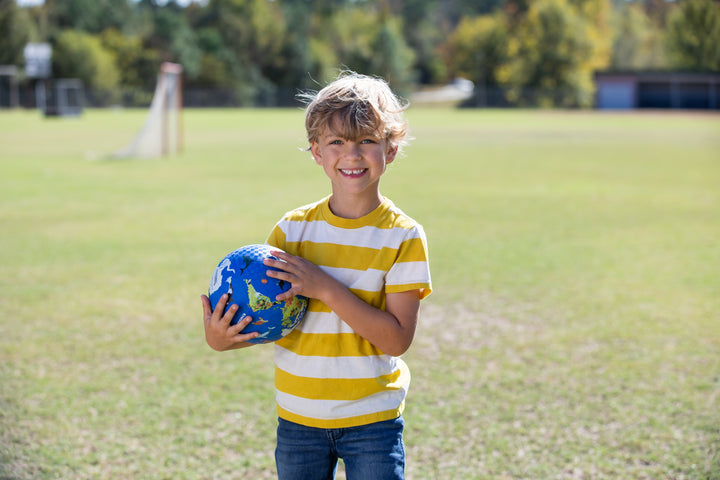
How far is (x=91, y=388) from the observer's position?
4508 millimetres

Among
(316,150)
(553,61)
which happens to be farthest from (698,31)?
(553,61)

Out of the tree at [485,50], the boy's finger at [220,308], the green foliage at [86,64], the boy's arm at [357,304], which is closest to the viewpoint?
the boy's arm at [357,304]

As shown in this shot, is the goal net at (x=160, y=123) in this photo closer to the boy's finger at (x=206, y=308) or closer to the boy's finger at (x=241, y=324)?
the boy's finger at (x=206, y=308)

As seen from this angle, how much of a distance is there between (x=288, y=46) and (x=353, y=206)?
8600cm

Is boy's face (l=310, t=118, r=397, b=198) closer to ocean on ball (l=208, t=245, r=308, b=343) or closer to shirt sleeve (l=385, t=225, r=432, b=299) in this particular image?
shirt sleeve (l=385, t=225, r=432, b=299)

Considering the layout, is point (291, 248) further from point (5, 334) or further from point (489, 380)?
point (5, 334)

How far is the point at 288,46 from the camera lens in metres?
84.8

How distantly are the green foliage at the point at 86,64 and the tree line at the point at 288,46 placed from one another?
0.34ft

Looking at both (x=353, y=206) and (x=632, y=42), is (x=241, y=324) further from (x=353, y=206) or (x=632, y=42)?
(x=632, y=42)

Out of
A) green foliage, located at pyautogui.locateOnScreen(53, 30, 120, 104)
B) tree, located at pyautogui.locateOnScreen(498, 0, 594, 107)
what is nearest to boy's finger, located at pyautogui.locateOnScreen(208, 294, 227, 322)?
tree, located at pyautogui.locateOnScreen(498, 0, 594, 107)

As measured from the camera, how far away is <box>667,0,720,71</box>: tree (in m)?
20.0

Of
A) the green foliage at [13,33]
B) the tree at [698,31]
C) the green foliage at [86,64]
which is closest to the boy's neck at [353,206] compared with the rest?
the tree at [698,31]

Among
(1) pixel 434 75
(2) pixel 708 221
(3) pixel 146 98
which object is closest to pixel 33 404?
(2) pixel 708 221

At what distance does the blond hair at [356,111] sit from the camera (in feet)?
7.44
